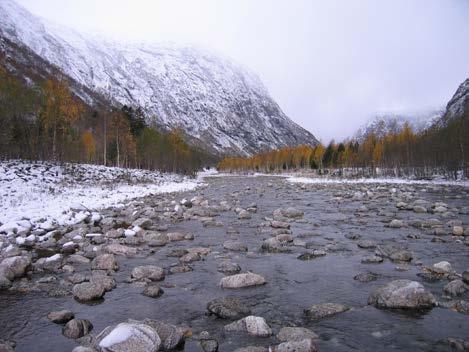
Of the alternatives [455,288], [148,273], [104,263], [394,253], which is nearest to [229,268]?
[148,273]

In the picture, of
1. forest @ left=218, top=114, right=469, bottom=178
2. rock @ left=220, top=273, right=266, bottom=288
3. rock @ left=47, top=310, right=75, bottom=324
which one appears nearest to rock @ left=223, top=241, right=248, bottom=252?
rock @ left=220, top=273, right=266, bottom=288

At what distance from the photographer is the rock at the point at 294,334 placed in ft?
23.9

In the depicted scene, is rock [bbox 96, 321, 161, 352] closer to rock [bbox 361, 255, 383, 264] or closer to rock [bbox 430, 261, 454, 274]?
rock [bbox 361, 255, 383, 264]

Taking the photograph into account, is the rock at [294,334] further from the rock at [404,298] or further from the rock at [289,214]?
the rock at [289,214]

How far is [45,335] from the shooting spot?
7637mm

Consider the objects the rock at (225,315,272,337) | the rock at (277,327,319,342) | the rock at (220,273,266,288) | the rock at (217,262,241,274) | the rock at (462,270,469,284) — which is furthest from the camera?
the rock at (217,262,241,274)

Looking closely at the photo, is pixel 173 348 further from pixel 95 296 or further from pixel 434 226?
pixel 434 226

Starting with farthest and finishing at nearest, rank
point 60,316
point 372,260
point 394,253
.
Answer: point 394,253 → point 372,260 → point 60,316

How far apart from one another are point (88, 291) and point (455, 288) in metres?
10.0

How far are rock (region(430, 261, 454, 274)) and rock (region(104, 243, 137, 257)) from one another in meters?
11.0

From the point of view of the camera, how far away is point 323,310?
8.65 m

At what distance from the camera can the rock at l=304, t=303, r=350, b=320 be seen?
8.49 meters

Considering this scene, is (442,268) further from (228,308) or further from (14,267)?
(14,267)

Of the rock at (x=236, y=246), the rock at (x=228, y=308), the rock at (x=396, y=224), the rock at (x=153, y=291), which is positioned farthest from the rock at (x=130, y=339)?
the rock at (x=396, y=224)
